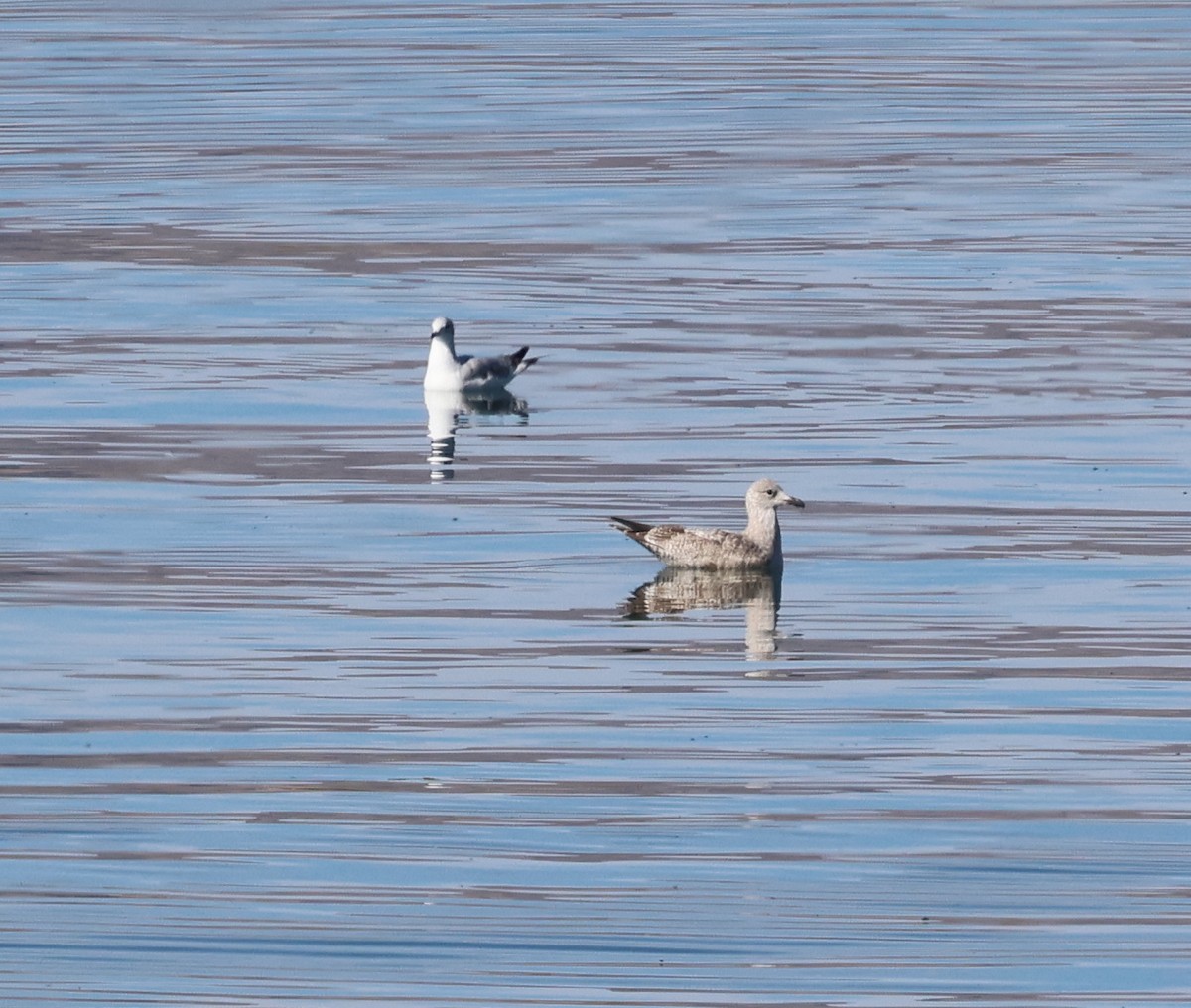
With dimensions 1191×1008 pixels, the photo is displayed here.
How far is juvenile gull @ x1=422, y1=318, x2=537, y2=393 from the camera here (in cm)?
1988

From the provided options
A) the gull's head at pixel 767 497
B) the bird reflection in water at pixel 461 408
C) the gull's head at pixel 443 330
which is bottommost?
the gull's head at pixel 767 497

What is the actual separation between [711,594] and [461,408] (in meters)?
5.80

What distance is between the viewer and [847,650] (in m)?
12.7

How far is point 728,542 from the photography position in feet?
47.3

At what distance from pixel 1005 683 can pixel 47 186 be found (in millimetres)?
20273

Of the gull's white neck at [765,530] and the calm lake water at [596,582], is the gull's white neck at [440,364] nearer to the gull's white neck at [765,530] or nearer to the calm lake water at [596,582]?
the calm lake water at [596,582]

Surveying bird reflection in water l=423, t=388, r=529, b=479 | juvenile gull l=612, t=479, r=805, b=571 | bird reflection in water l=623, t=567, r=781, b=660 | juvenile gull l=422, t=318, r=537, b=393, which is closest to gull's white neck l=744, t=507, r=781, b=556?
juvenile gull l=612, t=479, r=805, b=571

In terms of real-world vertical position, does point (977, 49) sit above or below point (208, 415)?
above

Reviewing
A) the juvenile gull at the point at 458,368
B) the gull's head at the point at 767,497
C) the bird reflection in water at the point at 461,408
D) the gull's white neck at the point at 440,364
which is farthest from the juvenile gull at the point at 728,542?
the gull's white neck at the point at 440,364

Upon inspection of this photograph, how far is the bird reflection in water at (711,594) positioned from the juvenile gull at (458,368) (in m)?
5.46

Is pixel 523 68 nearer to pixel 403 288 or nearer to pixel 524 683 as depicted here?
pixel 403 288

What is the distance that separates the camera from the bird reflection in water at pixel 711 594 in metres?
13.8

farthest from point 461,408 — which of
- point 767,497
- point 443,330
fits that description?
point 767,497

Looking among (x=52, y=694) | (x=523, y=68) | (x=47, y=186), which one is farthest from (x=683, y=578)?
(x=523, y=68)
